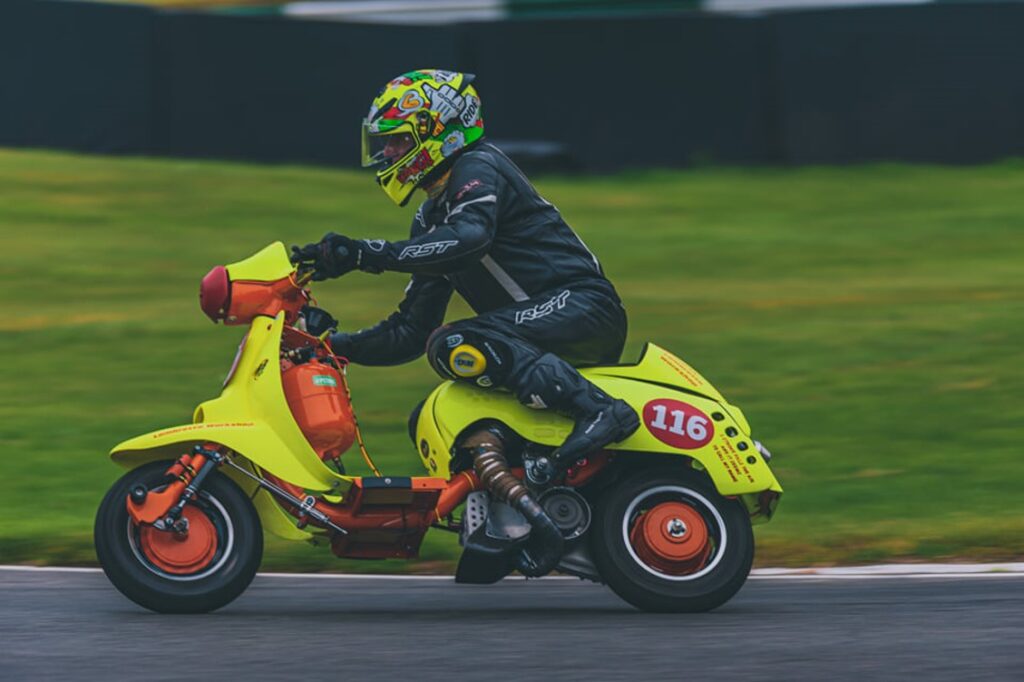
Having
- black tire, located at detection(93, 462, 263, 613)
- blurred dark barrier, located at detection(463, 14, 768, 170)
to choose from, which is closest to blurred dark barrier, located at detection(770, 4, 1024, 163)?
blurred dark barrier, located at detection(463, 14, 768, 170)

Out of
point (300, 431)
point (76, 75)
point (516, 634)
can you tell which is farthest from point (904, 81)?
point (516, 634)

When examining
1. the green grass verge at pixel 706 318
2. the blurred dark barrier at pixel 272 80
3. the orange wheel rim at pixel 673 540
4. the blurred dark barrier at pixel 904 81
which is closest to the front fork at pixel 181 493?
the orange wheel rim at pixel 673 540

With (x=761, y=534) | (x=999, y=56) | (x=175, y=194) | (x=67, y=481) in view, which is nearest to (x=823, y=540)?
(x=761, y=534)

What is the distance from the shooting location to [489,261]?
6754 mm

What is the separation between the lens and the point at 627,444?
6.57 metres

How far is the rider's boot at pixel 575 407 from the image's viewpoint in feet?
21.2

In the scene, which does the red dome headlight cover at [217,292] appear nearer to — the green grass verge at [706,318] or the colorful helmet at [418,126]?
the colorful helmet at [418,126]

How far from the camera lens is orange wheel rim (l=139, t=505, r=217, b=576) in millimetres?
6395

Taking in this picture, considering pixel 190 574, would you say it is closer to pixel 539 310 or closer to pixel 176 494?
pixel 176 494

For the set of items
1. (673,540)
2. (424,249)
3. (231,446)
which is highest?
(424,249)

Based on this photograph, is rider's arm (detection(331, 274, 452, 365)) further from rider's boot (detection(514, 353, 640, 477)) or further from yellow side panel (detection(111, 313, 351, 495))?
rider's boot (detection(514, 353, 640, 477))

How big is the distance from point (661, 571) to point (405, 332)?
139 centimetres

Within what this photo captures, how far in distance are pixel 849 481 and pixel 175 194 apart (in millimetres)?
11085

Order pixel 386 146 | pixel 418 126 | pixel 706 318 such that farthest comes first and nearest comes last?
pixel 706 318
pixel 386 146
pixel 418 126
